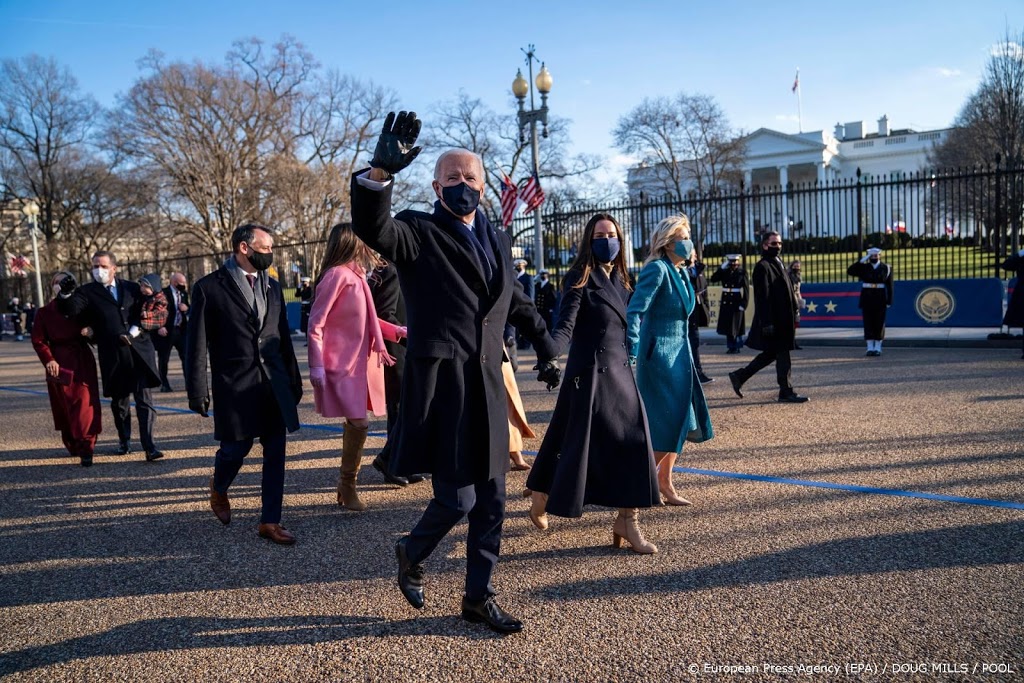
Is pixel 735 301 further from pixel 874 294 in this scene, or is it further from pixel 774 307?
pixel 774 307

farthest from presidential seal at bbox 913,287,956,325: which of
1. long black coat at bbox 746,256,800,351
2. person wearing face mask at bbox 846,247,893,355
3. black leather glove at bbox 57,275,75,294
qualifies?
black leather glove at bbox 57,275,75,294

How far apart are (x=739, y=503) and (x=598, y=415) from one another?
141 centimetres

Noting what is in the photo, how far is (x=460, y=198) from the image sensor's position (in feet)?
10.1

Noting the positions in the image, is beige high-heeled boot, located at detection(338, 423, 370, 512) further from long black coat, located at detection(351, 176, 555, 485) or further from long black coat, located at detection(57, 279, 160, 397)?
long black coat, located at detection(57, 279, 160, 397)

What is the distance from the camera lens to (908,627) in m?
3.04

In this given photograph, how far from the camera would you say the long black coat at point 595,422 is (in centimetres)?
393

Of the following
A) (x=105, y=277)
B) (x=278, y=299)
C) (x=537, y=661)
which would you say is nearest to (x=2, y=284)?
(x=105, y=277)

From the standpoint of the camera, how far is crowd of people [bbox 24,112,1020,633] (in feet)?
10.1

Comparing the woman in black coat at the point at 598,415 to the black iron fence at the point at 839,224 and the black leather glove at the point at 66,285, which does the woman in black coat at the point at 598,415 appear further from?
the black iron fence at the point at 839,224

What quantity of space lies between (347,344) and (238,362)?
0.76 meters

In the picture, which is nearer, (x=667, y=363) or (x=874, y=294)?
(x=667, y=363)

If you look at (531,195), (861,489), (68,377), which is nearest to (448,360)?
(861,489)

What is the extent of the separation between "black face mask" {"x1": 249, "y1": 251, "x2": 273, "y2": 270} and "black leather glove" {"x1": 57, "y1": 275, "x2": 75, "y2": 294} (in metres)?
3.18

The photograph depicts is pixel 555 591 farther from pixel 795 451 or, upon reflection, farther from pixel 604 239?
pixel 795 451
